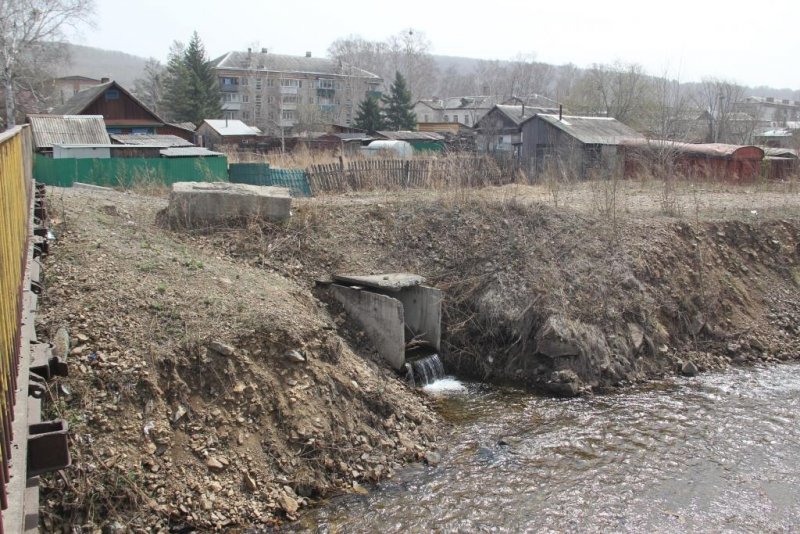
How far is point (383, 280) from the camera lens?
1185 centimetres

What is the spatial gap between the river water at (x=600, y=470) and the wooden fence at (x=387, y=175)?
32.6 feet

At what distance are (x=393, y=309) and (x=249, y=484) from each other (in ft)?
14.5

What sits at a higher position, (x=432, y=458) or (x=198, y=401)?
(x=198, y=401)

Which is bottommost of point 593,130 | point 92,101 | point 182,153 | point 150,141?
point 182,153

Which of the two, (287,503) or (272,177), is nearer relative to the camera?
(287,503)

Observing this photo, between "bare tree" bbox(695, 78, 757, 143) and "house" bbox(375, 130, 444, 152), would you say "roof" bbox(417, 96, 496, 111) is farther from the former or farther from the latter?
"house" bbox(375, 130, 444, 152)

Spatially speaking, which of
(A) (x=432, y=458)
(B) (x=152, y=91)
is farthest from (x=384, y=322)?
(B) (x=152, y=91)

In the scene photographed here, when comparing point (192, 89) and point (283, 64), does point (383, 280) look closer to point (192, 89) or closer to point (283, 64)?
point (192, 89)

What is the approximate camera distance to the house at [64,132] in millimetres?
22906

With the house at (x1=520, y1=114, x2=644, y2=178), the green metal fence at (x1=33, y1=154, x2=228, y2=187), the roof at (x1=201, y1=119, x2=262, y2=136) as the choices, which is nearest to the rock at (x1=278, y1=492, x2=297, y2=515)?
the green metal fence at (x1=33, y1=154, x2=228, y2=187)

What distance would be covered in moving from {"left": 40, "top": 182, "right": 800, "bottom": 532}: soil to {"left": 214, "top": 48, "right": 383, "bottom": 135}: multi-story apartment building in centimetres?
5961

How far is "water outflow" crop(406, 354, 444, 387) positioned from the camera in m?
11.2

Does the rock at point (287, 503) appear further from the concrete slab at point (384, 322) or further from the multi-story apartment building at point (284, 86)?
the multi-story apartment building at point (284, 86)

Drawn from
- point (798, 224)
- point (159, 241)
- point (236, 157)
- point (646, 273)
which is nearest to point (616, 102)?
point (236, 157)
